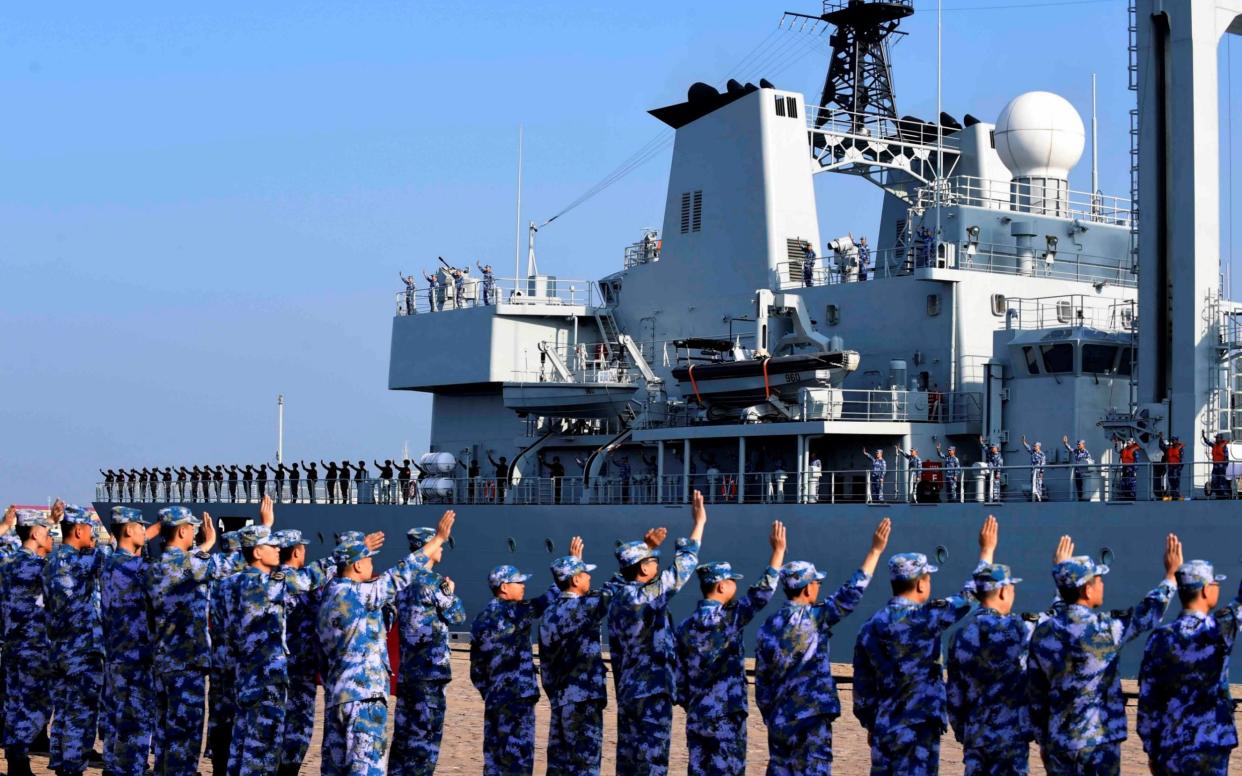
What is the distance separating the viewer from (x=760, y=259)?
2703 centimetres

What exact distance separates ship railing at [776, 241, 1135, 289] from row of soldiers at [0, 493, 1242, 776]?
1466 cm

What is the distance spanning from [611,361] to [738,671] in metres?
19.4

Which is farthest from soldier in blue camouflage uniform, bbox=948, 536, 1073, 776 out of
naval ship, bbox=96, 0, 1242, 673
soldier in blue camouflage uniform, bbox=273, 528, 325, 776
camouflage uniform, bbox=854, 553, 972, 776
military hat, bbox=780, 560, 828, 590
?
naval ship, bbox=96, 0, 1242, 673

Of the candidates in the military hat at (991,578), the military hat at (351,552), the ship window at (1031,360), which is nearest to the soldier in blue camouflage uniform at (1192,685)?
the military hat at (991,578)

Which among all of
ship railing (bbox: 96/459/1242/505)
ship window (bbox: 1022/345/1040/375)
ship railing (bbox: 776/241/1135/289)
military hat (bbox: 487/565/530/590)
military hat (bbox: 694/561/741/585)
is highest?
ship railing (bbox: 776/241/1135/289)

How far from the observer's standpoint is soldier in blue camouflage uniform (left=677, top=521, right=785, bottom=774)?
9734 millimetres

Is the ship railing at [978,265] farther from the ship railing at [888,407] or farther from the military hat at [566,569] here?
the military hat at [566,569]

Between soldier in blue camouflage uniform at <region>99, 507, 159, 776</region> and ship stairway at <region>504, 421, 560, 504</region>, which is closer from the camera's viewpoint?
soldier in blue camouflage uniform at <region>99, 507, 159, 776</region>

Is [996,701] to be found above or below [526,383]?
below

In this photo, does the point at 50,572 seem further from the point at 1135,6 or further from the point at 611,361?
the point at 611,361

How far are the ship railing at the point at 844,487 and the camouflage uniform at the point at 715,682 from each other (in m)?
10.3

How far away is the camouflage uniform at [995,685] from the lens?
8992mm

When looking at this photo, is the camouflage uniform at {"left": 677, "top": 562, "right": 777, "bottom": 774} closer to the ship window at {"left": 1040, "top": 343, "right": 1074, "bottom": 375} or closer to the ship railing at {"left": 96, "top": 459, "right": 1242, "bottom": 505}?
the ship railing at {"left": 96, "top": 459, "right": 1242, "bottom": 505}

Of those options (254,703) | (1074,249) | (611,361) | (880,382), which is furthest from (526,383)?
(254,703)
